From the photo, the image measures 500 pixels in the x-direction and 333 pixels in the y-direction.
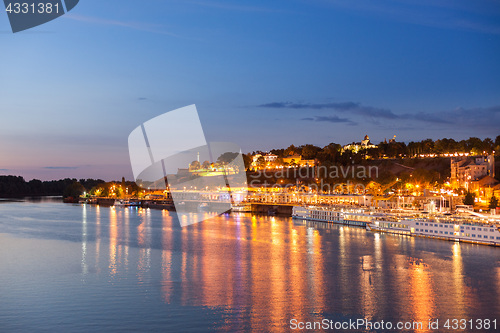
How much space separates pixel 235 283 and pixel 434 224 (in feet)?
43.1

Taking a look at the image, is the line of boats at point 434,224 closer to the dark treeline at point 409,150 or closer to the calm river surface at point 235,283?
the calm river surface at point 235,283

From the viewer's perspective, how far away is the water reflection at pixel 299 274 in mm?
11172

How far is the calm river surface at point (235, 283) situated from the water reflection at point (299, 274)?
4 cm

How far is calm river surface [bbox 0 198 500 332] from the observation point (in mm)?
10539

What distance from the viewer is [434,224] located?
2309cm

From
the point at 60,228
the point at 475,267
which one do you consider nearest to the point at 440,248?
the point at 475,267

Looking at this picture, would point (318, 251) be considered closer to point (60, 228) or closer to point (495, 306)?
point (495, 306)

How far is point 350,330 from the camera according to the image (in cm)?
982

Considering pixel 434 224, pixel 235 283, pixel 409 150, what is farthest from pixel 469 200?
pixel 409 150

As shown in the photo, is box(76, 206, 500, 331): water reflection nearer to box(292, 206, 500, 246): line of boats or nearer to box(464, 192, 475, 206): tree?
box(292, 206, 500, 246): line of boats

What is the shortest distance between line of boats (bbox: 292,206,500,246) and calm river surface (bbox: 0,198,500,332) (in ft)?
2.68

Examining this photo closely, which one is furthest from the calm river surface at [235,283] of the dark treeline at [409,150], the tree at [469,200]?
the dark treeline at [409,150]

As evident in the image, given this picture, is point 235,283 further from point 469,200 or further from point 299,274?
point 469,200

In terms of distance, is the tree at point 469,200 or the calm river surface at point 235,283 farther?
the tree at point 469,200
